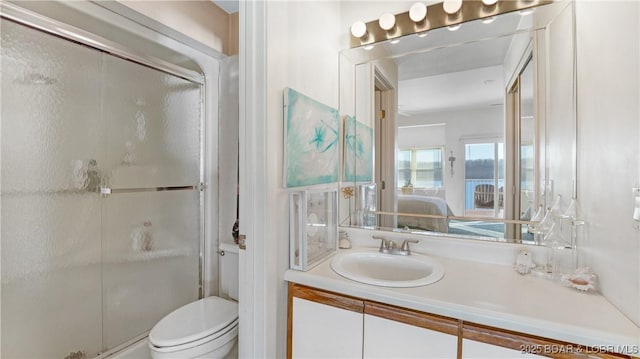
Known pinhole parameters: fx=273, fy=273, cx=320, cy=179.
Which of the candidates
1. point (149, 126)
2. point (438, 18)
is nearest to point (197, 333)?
point (149, 126)

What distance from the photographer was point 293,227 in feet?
4.09

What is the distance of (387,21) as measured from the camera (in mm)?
1595

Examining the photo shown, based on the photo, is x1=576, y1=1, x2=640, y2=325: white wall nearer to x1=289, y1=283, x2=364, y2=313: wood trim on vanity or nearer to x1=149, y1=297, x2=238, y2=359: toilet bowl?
x1=289, y1=283, x2=364, y2=313: wood trim on vanity

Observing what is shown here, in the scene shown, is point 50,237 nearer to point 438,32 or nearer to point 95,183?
point 95,183

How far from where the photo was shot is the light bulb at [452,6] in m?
1.44

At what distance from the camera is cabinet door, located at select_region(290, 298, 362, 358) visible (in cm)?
107

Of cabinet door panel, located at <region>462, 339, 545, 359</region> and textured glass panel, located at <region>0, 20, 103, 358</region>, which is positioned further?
textured glass panel, located at <region>0, 20, 103, 358</region>

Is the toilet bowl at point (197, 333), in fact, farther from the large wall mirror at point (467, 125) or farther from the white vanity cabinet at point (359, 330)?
the large wall mirror at point (467, 125)

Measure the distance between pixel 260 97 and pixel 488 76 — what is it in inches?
45.9

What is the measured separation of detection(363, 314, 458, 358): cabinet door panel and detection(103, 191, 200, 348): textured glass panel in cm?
150

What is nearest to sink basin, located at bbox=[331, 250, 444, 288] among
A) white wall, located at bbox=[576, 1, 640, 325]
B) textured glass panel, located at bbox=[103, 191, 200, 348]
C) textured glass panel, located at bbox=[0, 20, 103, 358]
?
white wall, located at bbox=[576, 1, 640, 325]

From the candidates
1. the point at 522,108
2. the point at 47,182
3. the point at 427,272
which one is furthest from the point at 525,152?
the point at 47,182

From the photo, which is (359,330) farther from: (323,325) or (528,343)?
(528,343)

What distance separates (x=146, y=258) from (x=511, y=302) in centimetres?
A: 200
